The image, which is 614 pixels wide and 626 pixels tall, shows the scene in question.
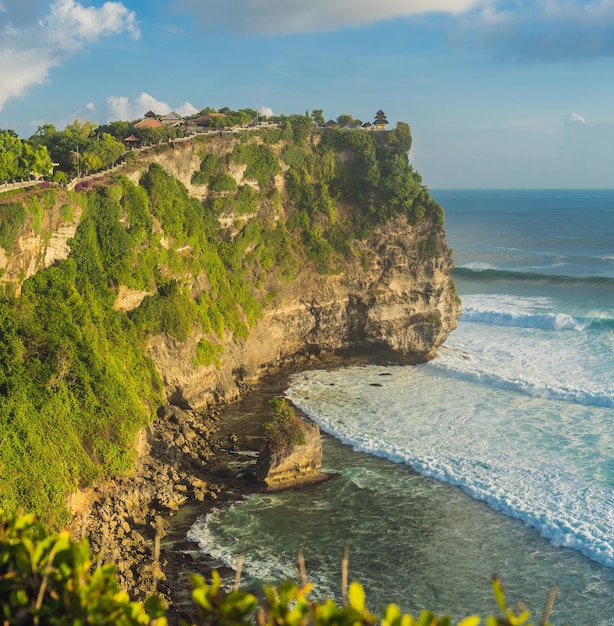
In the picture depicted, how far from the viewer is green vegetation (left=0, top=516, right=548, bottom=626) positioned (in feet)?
27.2

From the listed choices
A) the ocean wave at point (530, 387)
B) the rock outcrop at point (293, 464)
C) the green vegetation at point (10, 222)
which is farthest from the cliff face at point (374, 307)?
the green vegetation at point (10, 222)

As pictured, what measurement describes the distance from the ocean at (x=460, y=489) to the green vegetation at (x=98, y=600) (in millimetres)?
14975

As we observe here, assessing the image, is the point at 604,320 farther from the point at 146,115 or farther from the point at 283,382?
the point at 146,115

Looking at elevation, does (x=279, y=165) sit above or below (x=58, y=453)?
above

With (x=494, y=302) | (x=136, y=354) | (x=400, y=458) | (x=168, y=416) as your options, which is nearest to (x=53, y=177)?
(x=136, y=354)

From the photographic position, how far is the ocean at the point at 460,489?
2380 cm

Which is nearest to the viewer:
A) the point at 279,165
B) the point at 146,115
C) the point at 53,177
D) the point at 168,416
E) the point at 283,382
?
the point at 168,416

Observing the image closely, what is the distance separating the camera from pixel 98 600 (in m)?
8.94

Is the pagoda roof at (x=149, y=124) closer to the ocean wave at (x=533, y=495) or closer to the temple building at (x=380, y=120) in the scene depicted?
the temple building at (x=380, y=120)

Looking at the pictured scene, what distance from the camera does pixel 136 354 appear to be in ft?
116

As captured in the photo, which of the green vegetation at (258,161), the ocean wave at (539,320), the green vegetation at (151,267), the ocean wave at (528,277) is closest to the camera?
the green vegetation at (151,267)

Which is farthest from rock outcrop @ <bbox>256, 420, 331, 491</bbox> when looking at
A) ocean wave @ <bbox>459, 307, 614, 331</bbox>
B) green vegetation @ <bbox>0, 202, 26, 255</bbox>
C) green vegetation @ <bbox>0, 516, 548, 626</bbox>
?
ocean wave @ <bbox>459, 307, 614, 331</bbox>

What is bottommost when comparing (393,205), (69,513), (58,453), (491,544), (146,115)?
(491,544)

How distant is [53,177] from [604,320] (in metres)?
42.8
